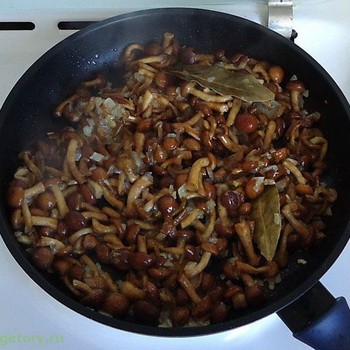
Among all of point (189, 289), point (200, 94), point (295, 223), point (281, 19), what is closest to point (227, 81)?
point (200, 94)

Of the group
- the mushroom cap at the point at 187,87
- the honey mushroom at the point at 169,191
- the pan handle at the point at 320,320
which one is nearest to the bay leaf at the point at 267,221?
the honey mushroom at the point at 169,191

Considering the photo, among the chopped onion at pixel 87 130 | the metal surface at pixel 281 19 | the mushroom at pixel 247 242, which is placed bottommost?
the mushroom at pixel 247 242

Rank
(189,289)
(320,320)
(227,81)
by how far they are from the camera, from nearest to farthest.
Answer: (320,320)
(189,289)
(227,81)

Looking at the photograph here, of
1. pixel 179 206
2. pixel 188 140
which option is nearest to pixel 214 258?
pixel 179 206

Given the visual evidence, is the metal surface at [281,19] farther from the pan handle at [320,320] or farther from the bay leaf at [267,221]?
the pan handle at [320,320]

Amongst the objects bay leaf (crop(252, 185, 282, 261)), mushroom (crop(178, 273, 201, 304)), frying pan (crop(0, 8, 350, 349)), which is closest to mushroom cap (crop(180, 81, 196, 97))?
frying pan (crop(0, 8, 350, 349))

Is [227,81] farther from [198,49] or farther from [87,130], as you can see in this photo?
[87,130]
